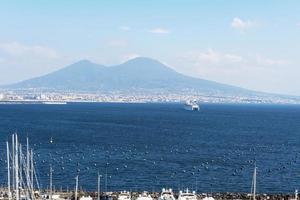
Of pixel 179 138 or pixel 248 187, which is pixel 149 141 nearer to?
pixel 179 138

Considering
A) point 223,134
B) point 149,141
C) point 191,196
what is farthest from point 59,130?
point 191,196

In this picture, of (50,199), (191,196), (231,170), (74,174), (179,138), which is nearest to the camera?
(50,199)

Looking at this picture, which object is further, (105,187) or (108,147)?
(108,147)

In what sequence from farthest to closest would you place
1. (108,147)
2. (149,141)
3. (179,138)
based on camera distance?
1. (179,138)
2. (149,141)
3. (108,147)

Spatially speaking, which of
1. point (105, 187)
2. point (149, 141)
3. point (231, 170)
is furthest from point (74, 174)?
point (149, 141)

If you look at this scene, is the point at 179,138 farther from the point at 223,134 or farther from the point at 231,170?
the point at 231,170

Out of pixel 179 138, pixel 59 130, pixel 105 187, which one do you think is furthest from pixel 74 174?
pixel 59 130

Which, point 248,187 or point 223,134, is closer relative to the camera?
point 248,187

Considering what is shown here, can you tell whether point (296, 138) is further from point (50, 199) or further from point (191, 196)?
point (50, 199)

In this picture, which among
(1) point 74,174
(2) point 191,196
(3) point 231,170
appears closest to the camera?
(2) point 191,196

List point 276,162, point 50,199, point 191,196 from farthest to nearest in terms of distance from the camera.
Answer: point 276,162
point 191,196
point 50,199
